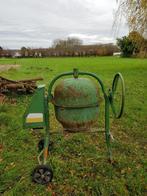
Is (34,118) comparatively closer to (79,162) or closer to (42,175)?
(42,175)

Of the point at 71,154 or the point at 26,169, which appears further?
the point at 71,154

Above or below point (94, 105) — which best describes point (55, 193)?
below

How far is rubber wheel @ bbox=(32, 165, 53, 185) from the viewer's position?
3.20m

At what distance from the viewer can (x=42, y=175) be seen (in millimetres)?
3203

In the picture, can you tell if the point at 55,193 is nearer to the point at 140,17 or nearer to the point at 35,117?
the point at 35,117

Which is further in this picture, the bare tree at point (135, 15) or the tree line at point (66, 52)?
the tree line at point (66, 52)

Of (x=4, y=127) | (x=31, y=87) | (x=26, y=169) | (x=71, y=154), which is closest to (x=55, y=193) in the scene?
(x=26, y=169)

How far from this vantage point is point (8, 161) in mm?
3721

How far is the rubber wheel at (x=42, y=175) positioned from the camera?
10.5ft

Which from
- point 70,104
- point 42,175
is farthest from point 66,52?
point 42,175

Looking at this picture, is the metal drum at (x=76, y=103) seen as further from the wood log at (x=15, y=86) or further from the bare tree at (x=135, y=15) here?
the bare tree at (x=135, y=15)

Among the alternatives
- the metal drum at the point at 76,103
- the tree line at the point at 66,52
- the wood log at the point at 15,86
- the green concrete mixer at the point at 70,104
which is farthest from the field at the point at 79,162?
the tree line at the point at 66,52

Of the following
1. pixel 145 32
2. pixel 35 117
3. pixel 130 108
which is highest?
pixel 145 32

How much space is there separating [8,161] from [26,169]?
36 cm
